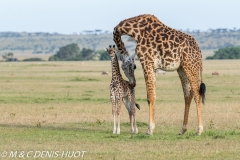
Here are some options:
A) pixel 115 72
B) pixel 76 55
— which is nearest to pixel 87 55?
pixel 76 55

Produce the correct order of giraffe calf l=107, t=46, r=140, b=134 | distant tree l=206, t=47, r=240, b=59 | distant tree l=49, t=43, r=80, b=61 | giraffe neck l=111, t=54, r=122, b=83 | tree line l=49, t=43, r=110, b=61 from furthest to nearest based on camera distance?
distant tree l=49, t=43, r=80, b=61, tree line l=49, t=43, r=110, b=61, distant tree l=206, t=47, r=240, b=59, giraffe neck l=111, t=54, r=122, b=83, giraffe calf l=107, t=46, r=140, b=134

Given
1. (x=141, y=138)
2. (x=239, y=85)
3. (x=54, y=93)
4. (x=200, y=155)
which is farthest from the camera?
(x=239, y=85)

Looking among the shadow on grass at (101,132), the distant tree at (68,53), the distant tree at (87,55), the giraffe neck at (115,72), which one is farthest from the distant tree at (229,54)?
the giraffe neck at (115,72)

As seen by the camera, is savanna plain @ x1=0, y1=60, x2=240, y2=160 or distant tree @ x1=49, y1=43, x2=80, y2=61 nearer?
savanna plain @ x1=0, y1=60, x2=240, y2=160

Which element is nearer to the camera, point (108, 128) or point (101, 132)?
point (101, 132)

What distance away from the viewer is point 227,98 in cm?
2386

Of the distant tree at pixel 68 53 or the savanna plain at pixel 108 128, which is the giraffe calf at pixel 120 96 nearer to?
the savanna plain at pixel 108 128

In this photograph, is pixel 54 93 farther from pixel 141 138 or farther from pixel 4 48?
pixel 4 48

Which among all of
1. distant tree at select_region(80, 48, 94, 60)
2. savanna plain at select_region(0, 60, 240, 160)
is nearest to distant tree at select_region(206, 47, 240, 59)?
distant tree at select_region(80, 48, 94, 60)

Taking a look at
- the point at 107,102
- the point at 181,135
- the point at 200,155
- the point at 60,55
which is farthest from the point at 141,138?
the point at 60,55

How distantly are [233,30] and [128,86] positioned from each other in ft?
618

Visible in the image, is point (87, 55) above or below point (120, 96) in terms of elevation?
below

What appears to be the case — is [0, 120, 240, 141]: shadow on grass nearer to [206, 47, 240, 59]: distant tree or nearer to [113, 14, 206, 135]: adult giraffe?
[113, 14, 206, 135]: adult giraffe

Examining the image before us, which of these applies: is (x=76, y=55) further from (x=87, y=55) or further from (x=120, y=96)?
(x=120, y=96)
